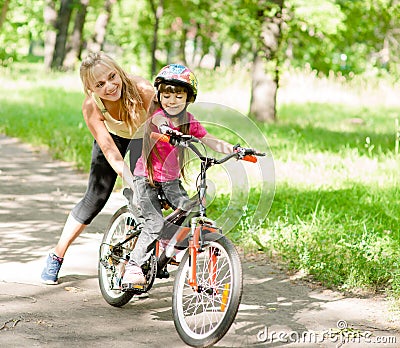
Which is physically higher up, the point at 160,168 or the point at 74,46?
the point at 74,46

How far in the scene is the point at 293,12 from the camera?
1606cm

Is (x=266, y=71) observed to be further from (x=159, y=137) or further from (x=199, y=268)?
(x=159, y=137)

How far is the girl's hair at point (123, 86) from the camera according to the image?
202 inches

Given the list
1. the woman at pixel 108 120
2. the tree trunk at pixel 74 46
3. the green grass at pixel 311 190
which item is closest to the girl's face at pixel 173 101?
the green grass at pixel 311 190

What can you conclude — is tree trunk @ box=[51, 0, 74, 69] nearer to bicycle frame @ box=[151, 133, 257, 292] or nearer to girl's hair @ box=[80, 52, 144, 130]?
girl's hair @ box=[80, 52, 144, 130]

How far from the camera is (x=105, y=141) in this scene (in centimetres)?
513

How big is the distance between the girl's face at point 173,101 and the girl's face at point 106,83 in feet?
1.81

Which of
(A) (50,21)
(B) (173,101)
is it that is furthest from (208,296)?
(A) (50,21)

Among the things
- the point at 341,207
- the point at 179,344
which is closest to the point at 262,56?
the point at 341,207

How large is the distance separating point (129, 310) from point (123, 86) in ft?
4.96

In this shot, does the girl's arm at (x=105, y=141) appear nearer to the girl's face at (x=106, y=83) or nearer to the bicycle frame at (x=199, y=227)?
the girl's face at (x=106, y=83)

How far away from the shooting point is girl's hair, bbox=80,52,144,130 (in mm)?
5141

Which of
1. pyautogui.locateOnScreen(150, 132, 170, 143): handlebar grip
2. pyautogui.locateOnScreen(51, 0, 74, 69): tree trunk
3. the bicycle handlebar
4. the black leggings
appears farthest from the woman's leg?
pyautogui.locateOnScreen(51, 0, 74, 69): tree trunk

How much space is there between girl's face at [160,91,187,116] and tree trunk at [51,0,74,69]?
1112 inches
